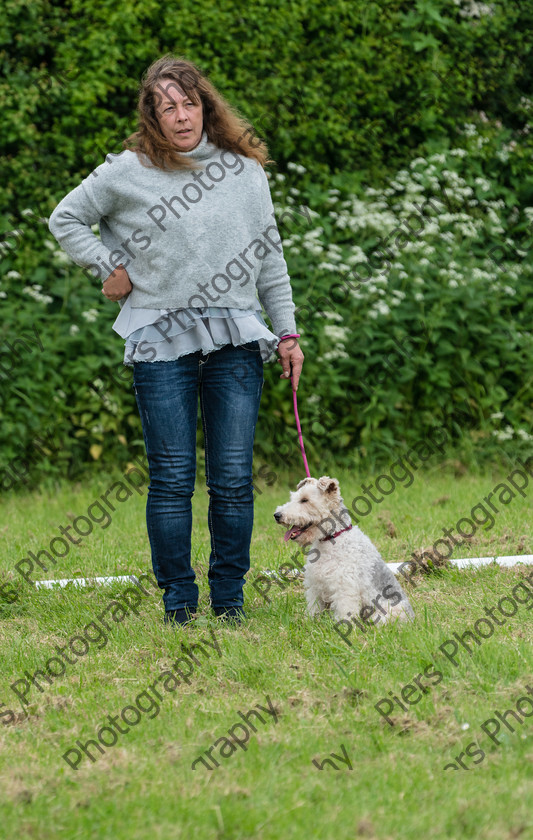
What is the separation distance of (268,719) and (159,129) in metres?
2.19

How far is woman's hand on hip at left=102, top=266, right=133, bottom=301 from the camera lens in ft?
12.3

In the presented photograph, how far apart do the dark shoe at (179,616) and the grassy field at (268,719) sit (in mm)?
49

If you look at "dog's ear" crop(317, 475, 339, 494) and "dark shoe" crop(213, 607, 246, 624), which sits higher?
"dog's ear" crop(317, 475, 339, 494)

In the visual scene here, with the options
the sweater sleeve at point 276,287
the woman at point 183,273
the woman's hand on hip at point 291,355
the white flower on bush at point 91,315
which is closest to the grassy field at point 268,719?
the woman at point 183,273

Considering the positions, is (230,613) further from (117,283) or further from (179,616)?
(117,283)

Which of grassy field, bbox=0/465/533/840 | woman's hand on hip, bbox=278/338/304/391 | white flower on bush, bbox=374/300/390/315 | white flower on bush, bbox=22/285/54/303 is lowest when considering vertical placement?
grassy field, bbox=0/465/533/840

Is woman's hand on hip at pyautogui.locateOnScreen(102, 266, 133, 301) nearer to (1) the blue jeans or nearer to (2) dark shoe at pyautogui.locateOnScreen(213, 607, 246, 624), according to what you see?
(1) the blue jeans

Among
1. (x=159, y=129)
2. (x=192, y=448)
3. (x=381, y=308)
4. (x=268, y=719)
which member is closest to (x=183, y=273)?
(x=159, y=129)

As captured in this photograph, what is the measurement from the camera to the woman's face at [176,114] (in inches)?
146

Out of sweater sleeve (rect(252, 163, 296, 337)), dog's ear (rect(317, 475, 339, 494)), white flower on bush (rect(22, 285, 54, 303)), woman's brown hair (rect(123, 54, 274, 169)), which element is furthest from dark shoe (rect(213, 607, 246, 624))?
white flower on bush (rect(22, 285, 54, 303))

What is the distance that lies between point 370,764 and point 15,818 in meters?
1.00

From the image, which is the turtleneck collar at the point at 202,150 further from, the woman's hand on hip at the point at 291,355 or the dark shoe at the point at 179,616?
the dark shoe at the point at 179,616

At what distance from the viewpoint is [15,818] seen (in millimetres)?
2590

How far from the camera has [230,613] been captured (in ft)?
13.4
